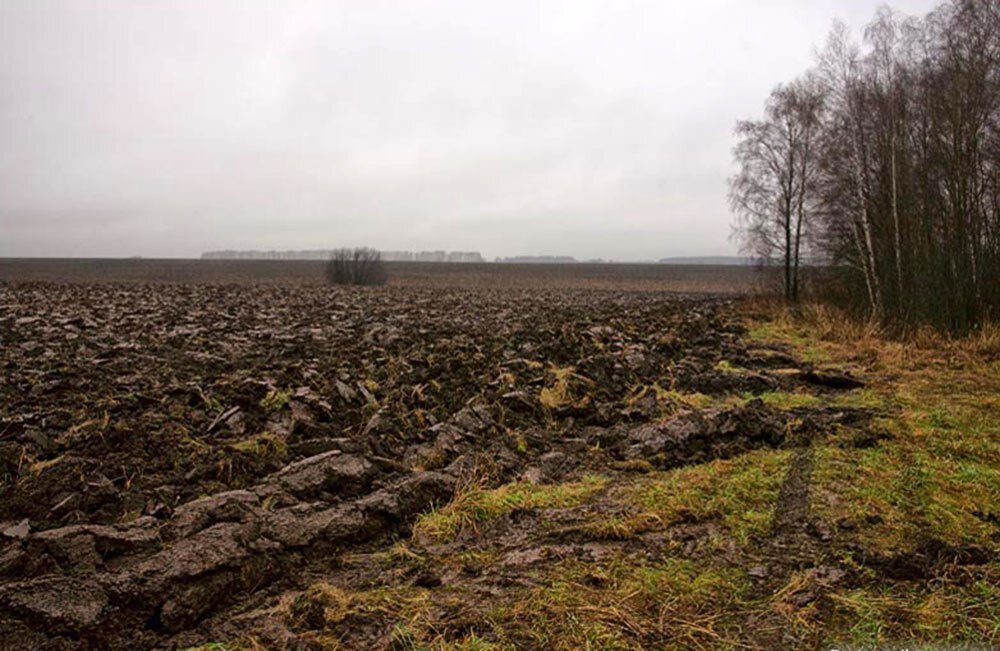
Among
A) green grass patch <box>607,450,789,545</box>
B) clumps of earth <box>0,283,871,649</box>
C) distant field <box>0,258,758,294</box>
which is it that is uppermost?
distant field <box>0,258,758,294</box>

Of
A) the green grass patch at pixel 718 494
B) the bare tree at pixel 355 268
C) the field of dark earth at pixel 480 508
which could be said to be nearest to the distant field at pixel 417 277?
the bare tree at pixel 355 268

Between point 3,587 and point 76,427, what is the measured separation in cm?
268

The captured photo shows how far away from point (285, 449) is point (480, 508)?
1.85m

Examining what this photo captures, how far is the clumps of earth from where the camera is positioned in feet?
8.77

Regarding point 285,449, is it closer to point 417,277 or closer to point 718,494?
point 718,494

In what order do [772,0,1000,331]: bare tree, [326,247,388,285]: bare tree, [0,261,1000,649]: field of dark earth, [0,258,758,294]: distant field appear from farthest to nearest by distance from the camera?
[0,258,758,294]: distant field → [326,247,388,285]: bare tree → [772,0,1000,331]: bare tree → [0,261,1000,649]: field of dark earth

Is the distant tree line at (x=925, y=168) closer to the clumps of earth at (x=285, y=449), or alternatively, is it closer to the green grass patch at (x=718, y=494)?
the clumps of earth at (x=285, y=449)

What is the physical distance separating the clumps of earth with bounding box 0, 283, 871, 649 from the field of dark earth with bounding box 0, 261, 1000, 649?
2 centimetres

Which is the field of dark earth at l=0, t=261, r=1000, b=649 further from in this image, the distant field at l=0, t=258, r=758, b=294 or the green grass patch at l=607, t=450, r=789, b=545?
the distant field at l=0, t=258, r=758, b=294

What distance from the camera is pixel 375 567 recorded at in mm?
3111

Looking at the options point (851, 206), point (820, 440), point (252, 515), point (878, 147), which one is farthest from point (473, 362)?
point (851, 206)

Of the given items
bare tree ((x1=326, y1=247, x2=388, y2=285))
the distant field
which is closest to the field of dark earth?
the distant field

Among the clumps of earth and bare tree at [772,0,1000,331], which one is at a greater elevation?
bare tree at [772,0,1000,331]

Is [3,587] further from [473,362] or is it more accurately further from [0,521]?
[473,362]
